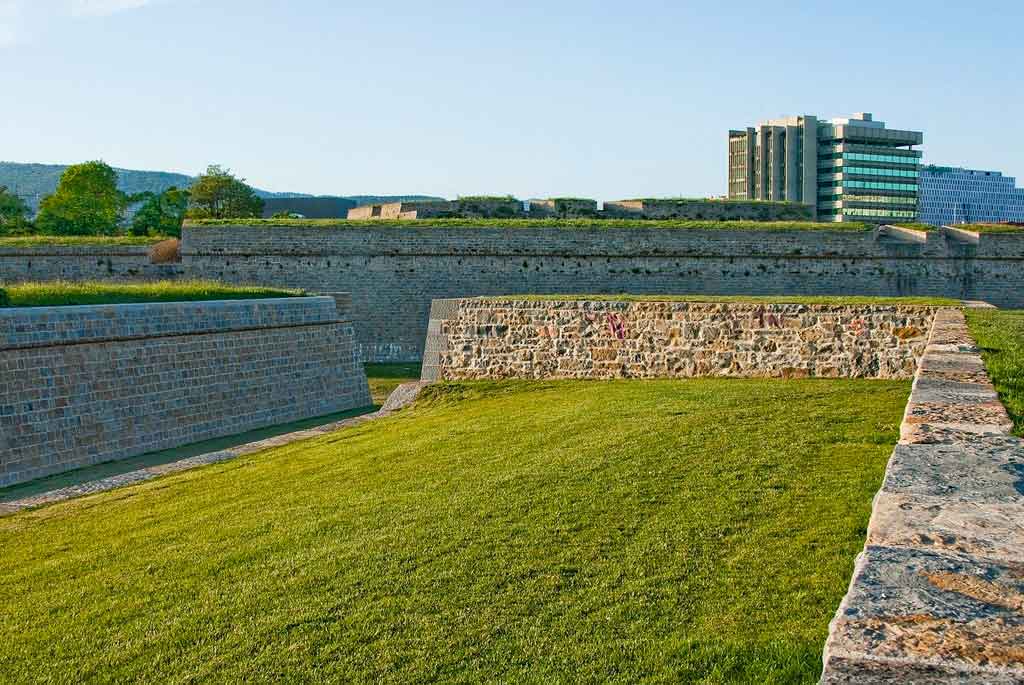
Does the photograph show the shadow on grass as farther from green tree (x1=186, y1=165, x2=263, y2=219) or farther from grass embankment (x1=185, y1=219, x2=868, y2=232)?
green tree (x1=186, y1=165, x2=263, y2=219)

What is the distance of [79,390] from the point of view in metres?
12.7

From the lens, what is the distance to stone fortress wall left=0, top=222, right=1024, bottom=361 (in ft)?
76.3

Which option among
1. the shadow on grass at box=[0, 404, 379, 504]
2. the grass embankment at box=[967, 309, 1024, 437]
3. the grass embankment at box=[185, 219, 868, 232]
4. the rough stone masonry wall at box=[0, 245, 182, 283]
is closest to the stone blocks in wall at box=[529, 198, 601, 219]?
the grass embankment at box=[185, 219, 868, 232]

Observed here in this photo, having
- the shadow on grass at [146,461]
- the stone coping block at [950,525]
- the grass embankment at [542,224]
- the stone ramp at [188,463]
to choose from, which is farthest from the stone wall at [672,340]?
the stone coping block at [950,525]

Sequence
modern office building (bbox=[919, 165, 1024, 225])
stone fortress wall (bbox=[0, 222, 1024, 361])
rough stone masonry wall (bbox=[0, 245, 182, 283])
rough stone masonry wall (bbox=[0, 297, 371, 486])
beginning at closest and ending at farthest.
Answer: rough stone masonry wall (bbox=[0, 297, 371, 486]) → rough stone masonry wall (bbox=[0, 245, 182, 283]) → stone fortress wall (bbox=[0, 222, 1024, 361]) → modern office building (bbox=[919, 165, 1024, 225])

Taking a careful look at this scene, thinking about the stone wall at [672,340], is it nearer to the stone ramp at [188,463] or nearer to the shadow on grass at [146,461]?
the stone ramp at [188,463]

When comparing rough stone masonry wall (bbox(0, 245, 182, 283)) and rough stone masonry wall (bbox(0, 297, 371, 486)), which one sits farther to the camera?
rough stone masonry wall (bbox(0, 245, 182, 283))

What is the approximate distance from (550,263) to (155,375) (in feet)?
37.5

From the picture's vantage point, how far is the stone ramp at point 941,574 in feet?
6.51

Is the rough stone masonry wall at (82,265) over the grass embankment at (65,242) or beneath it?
beneath

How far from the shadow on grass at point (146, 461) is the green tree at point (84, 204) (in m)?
30.6

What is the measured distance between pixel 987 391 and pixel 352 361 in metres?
13.9

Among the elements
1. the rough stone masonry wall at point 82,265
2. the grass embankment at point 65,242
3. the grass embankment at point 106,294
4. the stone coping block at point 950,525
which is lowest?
the stone coping block at point 950,525

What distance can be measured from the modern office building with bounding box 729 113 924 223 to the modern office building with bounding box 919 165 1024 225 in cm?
5925
